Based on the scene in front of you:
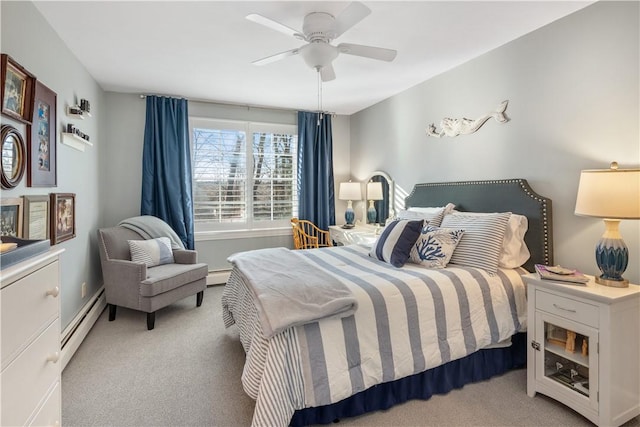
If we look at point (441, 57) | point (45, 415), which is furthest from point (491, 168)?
point (45, 415)

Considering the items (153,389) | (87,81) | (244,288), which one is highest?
(87,81)

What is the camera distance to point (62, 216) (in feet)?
8.14

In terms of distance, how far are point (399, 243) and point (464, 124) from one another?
59.1 inches

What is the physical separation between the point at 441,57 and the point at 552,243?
6.13ft

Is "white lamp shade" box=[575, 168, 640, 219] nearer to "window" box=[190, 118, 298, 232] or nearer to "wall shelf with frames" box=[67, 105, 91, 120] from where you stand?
"window" box=[190, 118, 298, 232]

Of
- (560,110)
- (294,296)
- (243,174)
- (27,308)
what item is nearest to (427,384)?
(294,296)

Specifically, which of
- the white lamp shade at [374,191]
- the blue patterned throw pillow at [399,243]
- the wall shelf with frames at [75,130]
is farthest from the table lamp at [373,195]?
the wall shelf with frames at [75,130]

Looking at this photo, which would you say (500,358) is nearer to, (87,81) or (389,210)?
(389,210)

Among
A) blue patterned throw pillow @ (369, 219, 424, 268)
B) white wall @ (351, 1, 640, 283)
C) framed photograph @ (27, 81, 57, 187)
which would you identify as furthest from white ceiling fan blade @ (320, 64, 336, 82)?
framed photograph @ (27, 81, 57, 187)

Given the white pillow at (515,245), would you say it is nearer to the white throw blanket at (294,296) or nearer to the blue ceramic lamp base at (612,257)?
the blue ceramic lamp base at (612,257)

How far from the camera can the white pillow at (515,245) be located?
7.83 ft

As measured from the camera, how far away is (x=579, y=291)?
1768 millimetres

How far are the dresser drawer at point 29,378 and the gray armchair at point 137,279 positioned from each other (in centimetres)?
168

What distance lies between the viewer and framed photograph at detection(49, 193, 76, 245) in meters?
2.31
